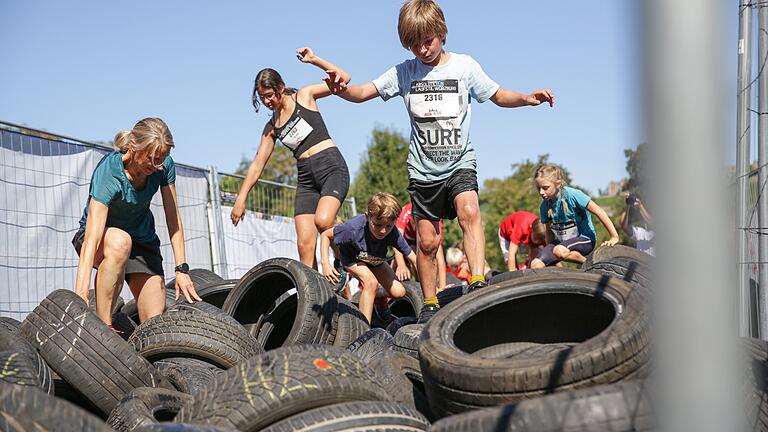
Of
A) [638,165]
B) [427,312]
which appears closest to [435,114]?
[427,312]

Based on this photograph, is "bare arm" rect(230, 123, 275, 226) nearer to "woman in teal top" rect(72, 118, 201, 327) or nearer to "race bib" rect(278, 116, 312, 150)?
"race bib" rect(278, 116, 312, 150)

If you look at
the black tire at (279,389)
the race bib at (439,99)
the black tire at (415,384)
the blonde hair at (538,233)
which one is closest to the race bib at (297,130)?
the race bib at (439,99)

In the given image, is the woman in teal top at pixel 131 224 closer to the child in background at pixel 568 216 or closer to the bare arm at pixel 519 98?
the bare arm at pixel 519 98

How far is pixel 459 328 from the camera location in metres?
3.68

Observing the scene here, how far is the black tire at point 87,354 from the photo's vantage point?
391 cm

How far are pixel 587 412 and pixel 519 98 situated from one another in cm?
400

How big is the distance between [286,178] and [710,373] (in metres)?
52.5

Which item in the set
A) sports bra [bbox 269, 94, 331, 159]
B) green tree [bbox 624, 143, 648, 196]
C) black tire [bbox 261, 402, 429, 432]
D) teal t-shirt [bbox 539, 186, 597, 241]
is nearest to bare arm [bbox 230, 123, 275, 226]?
sports bra [bbox 269, 94, 331, 159]

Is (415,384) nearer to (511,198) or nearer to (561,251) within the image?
(561,251)

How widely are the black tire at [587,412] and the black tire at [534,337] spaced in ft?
1.57

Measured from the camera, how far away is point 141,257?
5793mm

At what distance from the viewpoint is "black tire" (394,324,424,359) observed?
4.40m

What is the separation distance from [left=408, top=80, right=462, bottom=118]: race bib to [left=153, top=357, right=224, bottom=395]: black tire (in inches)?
96.2

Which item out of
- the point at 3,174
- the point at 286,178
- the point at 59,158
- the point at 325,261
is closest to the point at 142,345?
the point at 325,261
